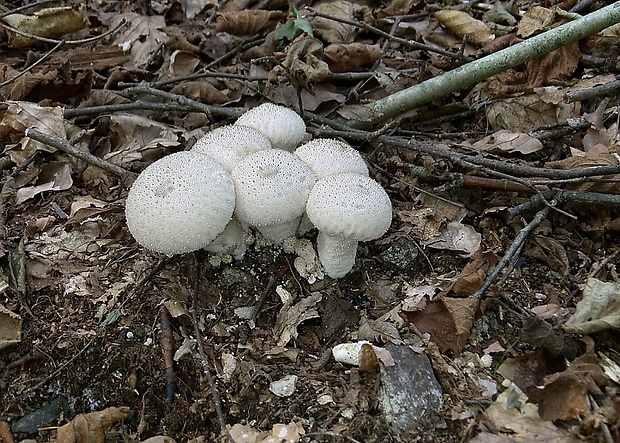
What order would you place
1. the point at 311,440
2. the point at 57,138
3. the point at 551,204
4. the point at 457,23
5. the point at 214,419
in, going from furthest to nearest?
the point at 457,23
the point at 57,138
the point at 551,204
the point at 214,419
the point at 311,440

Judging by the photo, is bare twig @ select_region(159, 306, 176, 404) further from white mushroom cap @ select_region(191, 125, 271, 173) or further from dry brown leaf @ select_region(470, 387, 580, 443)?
dry brown leaf @ select_region(470, 387, 580, 443)

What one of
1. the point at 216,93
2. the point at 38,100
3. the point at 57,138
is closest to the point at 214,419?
the point at 57,138

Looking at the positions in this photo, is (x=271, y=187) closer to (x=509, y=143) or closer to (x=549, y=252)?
(x=549, y=252)

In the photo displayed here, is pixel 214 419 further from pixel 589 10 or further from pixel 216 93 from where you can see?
pixel 589 10

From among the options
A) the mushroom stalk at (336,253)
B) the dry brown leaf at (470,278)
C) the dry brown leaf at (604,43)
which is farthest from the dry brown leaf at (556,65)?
the mushroom stalk at (336,253)

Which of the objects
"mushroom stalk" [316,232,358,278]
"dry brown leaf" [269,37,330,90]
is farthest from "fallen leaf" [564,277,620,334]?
"dry brown leaf" [269,37,330,90]
